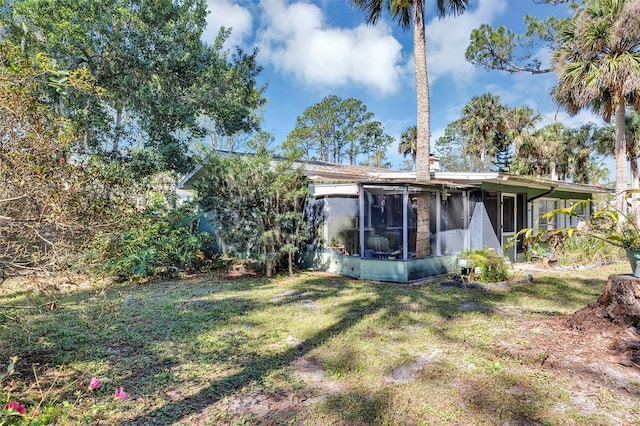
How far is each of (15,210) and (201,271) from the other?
7.83 m

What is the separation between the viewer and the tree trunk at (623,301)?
4383mm

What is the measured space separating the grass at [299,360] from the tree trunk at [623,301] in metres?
1.13

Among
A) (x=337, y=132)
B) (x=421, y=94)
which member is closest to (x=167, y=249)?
(x=421, y=94)

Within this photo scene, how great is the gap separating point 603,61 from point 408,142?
831 inches

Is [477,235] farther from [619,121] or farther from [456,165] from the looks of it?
[456,165]

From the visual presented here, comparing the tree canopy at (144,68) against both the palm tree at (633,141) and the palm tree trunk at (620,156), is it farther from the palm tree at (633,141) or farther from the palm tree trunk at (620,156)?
the palm tree at (633,141)

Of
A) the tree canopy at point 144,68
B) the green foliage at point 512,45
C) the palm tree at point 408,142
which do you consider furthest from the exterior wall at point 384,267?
the palm tree at point 408,142

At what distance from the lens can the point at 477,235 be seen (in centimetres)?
1038

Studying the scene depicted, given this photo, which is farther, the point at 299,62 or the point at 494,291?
the point at 299,62

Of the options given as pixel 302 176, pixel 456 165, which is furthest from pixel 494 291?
pixel 456 165

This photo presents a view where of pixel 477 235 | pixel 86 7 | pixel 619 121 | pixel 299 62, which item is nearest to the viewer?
pixel 477 235

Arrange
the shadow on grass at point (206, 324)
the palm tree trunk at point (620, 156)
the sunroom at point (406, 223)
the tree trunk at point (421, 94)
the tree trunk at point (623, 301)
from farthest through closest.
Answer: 1. the palm tree trunk at point (620, 156)
2. the tree trunk at point (421, 94)
3. the sunroom at point (406, 223)
4. the tree trunk at point (623, 301)
5. the shadow on grass at point (206, 324)

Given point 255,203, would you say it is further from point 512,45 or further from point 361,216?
point 512,45

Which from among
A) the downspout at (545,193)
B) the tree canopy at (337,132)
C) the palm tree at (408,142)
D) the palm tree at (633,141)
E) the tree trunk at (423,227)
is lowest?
the tree trunk at (423,227)
